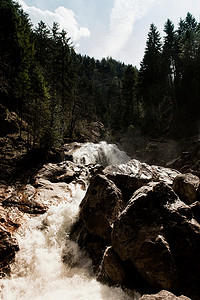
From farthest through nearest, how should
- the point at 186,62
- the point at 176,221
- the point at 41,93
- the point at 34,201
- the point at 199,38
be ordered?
the point at 186,62, the point at 199,38, the point at 41,93, the point at 34,201, the point at 176,221

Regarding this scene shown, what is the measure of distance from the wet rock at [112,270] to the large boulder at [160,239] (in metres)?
0.20

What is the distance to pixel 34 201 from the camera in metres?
8.29

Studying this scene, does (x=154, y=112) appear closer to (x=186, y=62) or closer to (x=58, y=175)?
(x=186, y=62)


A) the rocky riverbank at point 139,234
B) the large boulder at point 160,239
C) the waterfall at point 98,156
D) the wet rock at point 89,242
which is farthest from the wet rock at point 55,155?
the large boulder at point 160,239

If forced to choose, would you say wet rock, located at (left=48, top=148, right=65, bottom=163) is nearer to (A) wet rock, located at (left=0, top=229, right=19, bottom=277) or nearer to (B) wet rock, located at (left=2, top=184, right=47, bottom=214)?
(B) wet rock, located at (left=2, top=184, right=47, bottom=214)

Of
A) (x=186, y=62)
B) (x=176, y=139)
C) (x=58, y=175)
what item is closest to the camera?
(x=58, y=175)

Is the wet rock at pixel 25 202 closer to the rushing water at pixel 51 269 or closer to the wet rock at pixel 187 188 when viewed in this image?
the rushing water at pixel 51 269

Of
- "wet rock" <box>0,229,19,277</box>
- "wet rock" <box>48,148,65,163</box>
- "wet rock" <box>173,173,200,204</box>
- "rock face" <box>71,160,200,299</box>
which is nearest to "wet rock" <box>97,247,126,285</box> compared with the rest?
"rock face" <box>71,160,200,299</box>

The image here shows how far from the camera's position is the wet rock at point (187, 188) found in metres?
6.25

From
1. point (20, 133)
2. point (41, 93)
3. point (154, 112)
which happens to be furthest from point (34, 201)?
point (154, 112)

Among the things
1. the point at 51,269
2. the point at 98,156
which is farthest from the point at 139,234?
the point at 98,156

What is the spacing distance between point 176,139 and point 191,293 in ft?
69.4

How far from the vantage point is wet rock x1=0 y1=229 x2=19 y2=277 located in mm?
4716

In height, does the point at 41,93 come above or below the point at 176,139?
above
